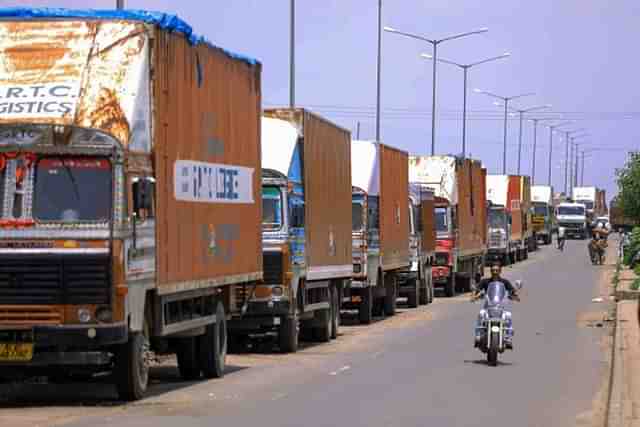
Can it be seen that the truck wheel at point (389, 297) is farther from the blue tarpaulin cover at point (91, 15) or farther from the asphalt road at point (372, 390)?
the blue tarpaulin cover at point (91, 15)

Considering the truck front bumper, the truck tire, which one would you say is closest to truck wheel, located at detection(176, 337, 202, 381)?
the truck tire

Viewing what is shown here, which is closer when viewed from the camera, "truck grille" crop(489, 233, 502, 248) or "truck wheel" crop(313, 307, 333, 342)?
"truck wheel" crop(313, 307, 333, 342)

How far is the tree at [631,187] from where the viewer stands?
69225mm

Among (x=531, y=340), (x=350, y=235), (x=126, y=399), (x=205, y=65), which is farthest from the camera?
(x=350, y=235)

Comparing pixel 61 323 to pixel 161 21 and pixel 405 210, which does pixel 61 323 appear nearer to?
pixel 161 21

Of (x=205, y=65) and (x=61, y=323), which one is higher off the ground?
(x=205, y=65)

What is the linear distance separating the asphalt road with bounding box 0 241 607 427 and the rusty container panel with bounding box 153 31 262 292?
1496 mm

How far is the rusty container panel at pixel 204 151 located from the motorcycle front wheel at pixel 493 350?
11.3 feet

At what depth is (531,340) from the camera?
28.8 m

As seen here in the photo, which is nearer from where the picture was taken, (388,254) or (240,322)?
(240,322)

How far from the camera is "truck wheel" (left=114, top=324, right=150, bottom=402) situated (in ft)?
55.5

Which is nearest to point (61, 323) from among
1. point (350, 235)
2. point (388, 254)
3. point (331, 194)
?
point (331, 194)

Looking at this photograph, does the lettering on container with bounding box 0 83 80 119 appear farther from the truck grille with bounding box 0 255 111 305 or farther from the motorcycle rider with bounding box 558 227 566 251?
the motorcycle rider with bounding box 558 227 566 251

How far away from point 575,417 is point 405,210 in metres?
23.3
